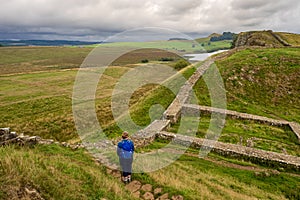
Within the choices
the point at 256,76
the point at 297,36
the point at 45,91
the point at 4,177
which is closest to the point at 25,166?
the point at 4,177

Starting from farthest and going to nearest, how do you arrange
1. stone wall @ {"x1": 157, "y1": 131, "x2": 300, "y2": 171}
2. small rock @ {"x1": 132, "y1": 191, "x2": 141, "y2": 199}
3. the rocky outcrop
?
the rocky outcrop < stone wall @ {"x1": 157, "y1": 131, "x2": 300, "y2": 171} < small rock @ {"x1": 132, "y1": 191, "x2": 141, "y2": 199}

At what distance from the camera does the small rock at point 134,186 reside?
9.60m

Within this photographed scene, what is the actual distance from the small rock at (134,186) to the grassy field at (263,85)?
698 inches

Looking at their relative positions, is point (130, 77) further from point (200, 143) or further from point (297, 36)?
point (200, 143)

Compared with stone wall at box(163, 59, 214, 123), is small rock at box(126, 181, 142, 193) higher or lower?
lower

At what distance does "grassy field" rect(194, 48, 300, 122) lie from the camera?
26.2 m

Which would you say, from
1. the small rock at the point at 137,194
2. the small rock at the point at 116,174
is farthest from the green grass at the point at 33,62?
the small rock at the point at 137,194

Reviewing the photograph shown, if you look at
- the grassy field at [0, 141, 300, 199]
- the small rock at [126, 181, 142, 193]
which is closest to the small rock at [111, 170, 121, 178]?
the grassy field at [0, 141, 300, 199]

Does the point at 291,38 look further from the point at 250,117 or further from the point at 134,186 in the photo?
the point at 134,186

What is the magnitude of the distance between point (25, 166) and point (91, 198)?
7.80 ft

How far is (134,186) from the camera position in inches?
388

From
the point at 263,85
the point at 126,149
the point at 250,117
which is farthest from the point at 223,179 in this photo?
the point at 263,85

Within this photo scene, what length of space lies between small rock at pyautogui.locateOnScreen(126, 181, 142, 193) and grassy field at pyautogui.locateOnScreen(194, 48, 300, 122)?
17720 millimetres

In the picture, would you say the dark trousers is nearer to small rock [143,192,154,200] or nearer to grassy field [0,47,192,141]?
small rock [143,192,154,200]
